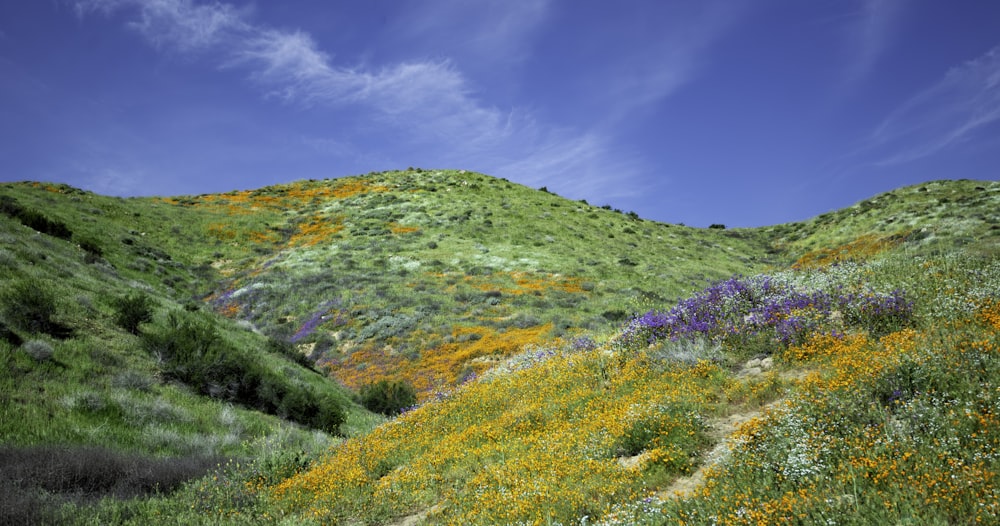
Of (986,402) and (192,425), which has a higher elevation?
(986,402)

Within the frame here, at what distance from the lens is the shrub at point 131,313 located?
12.7 meters

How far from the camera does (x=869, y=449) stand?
440cm

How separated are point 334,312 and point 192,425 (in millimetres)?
18218

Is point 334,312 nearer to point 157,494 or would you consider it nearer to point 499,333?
point 499,333

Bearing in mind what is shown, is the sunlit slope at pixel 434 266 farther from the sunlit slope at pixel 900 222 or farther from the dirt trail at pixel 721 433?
the dirt trail at pixel 721 433

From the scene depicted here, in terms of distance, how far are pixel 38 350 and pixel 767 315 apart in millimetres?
14277

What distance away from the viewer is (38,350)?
9.54 meters

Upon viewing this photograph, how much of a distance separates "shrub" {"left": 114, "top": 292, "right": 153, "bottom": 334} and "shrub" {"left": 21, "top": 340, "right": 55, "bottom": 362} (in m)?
2.97

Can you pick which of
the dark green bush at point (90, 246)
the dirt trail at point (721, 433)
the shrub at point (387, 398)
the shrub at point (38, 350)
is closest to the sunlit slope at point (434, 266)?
the shrub at point (387, 398)

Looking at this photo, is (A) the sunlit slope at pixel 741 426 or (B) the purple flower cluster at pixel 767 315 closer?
(A) the sunlit slope at pixel 741 426

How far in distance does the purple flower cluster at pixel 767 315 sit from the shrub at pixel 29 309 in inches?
518

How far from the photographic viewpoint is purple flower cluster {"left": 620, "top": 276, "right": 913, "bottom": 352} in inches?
292

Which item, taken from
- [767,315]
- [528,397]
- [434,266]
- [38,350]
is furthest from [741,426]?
[434,266]

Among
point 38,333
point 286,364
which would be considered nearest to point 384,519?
point 38,333
